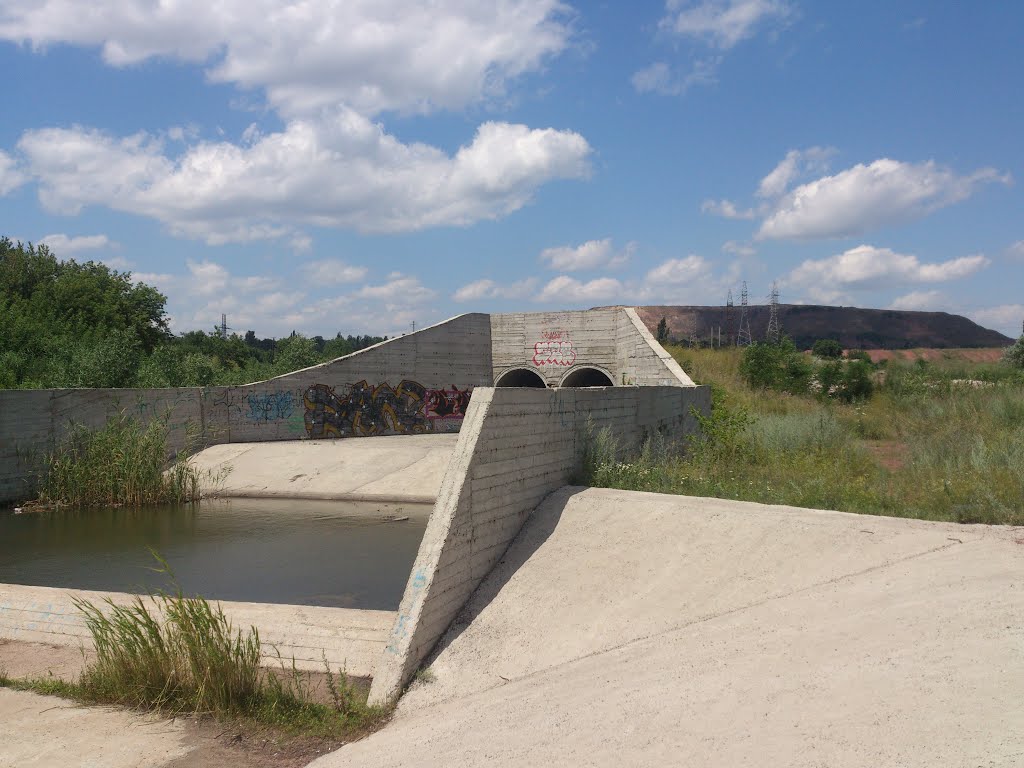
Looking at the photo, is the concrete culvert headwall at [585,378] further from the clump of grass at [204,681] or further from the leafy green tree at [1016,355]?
the clump of grass at [204,681]

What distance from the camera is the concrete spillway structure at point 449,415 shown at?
729cm

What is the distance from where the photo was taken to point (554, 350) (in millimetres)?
27938

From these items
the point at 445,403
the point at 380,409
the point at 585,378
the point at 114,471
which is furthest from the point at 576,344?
the point at 114,471

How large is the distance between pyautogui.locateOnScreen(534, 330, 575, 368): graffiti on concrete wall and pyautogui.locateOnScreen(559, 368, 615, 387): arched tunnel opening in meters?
0.48

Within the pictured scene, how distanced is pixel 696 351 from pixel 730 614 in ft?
84.7

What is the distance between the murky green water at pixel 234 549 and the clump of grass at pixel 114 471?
39cm

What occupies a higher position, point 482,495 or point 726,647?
point 482,495

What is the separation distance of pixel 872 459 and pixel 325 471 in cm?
1220

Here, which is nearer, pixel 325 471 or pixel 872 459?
pixel 872 459

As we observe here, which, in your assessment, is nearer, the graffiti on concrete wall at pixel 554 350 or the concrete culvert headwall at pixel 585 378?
the concrete culvert headwall at pixel 585 378

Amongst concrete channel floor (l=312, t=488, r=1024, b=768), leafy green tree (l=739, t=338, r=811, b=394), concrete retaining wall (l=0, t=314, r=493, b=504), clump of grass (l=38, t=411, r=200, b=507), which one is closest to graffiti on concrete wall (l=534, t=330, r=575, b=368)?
concrete retaining wall (l=0, t=314, r=493, b=504)

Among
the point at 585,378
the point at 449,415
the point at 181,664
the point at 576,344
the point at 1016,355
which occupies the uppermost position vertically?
the point at 576,344

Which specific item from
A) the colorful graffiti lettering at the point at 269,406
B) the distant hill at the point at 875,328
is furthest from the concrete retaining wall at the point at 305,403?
the distant hill at the point at 875,328

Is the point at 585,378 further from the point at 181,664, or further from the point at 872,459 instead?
the point at 181,664
